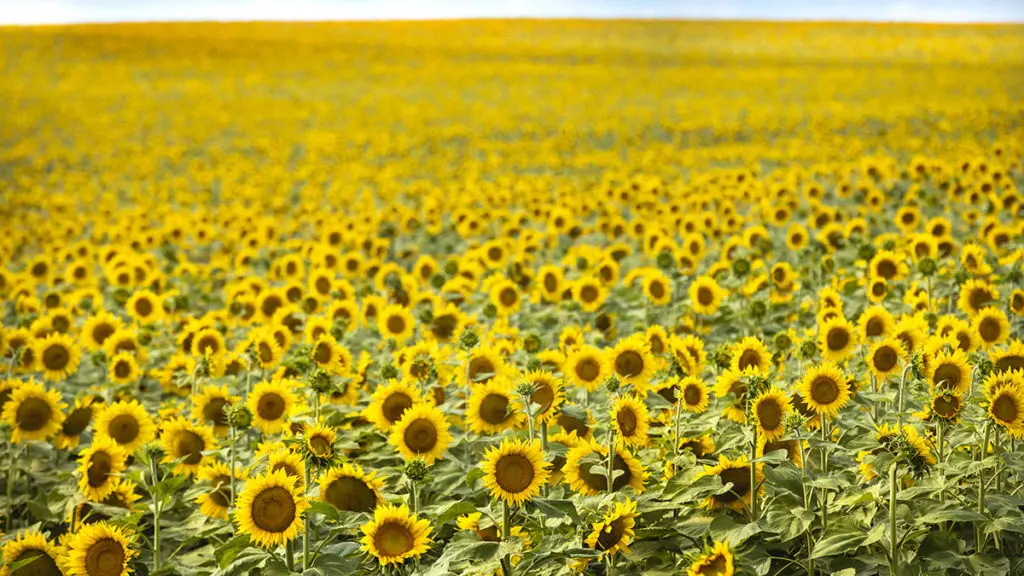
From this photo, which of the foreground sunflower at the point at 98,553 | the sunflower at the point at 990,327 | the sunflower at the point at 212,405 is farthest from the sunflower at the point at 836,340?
the foreground sunflower at the point at 98,553

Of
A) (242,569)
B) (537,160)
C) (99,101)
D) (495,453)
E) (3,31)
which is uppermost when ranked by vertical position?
(3,31)

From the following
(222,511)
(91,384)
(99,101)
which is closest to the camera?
(222,511)

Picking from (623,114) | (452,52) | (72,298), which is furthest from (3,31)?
(72,298)

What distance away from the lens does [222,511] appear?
405cm

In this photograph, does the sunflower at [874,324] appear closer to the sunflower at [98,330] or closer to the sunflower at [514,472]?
the sunflower at [514,472]

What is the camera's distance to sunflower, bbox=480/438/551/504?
3.06 meters

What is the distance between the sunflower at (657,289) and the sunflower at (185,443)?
3.39 meters

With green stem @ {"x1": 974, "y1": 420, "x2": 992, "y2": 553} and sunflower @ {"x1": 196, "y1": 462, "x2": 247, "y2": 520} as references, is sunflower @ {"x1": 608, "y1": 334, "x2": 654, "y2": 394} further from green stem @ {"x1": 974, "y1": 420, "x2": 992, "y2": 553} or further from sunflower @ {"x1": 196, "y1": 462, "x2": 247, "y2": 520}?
sunflower @ {"x1": 196, "y1": 462, "x2": 247, "y2": 520}

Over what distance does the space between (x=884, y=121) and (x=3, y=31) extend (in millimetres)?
53531

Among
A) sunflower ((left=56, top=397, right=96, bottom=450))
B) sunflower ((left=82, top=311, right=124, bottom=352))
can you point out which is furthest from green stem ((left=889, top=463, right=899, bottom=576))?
sunflower ((left=82, top=311, right=124, bottom=352))

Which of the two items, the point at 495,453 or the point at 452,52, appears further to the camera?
the point at 452,52

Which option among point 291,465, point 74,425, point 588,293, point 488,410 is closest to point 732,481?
point 488,410

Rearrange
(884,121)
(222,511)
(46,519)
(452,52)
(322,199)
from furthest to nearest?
(452,52)
(884,121)
(322,199)
(46,519)
(222,511)

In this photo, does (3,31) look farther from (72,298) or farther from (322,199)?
(72,298)
